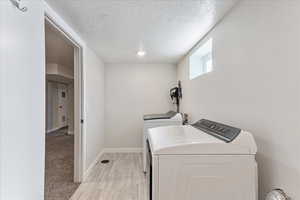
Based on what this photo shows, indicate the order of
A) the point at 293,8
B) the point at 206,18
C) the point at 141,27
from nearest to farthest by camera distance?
the point at 293,8 < the point at 206,18 < the point at 141,27

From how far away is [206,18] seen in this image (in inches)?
71.3

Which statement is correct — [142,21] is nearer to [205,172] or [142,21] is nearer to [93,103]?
[205,172]

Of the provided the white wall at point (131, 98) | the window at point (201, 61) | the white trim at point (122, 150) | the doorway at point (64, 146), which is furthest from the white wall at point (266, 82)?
the white trim at point (122, 150)

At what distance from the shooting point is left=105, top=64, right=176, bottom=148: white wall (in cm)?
405

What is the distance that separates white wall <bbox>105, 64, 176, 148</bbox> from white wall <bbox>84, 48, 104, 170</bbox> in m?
0.25

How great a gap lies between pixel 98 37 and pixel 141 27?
71 cm

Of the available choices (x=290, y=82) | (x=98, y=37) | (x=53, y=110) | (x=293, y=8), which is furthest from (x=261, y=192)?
(x=53, y=110)

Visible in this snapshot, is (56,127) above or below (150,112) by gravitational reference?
below
